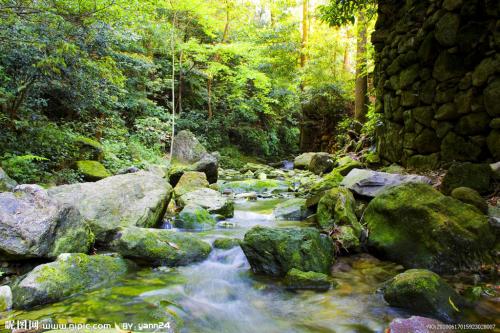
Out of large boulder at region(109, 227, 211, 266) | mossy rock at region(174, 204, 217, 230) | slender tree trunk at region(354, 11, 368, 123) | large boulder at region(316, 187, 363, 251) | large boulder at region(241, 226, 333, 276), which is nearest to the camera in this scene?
large boulder at region(241, 226, 333, 276)

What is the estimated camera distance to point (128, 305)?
3186 millimetres

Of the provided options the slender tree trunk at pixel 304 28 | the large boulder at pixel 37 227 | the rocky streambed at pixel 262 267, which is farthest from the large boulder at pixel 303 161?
the large boulder at pixel 37 227

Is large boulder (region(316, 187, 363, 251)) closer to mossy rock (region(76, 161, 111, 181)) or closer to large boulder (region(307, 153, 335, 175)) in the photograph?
mossy rock (region(76, 161, 111, 181))

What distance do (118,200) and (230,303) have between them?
106 inches

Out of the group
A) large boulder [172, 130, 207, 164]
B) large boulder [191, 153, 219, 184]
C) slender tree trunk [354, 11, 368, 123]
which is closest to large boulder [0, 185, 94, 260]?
large boulder [191, 153, 219, 184]

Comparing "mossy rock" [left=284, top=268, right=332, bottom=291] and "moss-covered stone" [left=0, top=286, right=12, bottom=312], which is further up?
"moss-covered stone" [left=0, top=286, right=12, bottom=312]

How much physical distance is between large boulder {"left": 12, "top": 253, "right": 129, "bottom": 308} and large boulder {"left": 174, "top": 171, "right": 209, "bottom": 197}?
157 inches

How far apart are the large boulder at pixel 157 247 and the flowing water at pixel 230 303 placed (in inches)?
5.4

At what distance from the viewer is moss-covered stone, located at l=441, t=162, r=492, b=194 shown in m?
4.53

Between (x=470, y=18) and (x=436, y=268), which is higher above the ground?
(x=470, y=18)

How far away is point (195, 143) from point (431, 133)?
31.7ft

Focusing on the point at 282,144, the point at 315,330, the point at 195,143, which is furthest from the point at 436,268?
the point at 282,144

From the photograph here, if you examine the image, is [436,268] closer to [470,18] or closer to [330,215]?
[330,215]

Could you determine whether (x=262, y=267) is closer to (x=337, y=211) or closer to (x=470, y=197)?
(x=337, y=211)
